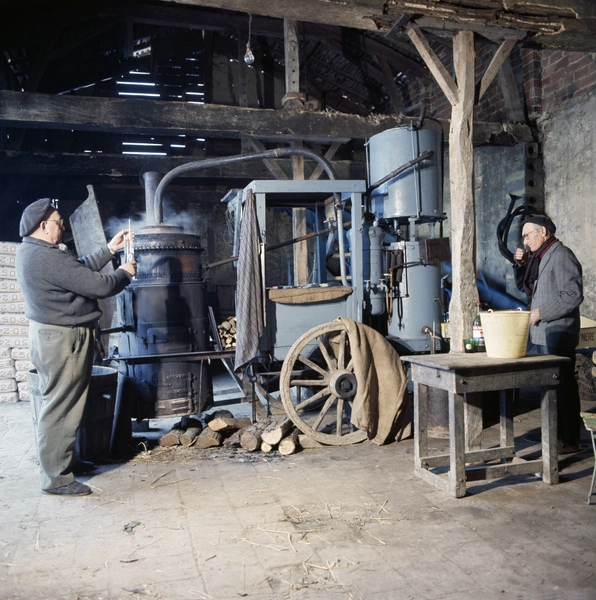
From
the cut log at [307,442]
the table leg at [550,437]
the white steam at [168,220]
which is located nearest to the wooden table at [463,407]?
the table leg at [550,437]

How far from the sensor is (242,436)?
16.4ft

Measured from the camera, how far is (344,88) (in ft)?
41.0

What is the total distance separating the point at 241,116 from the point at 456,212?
3.37 meters

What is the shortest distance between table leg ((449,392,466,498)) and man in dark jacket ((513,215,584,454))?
122cm

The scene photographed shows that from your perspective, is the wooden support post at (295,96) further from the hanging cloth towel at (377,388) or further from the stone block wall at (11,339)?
the stone block wall at (11,339)

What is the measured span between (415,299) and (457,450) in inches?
92.0

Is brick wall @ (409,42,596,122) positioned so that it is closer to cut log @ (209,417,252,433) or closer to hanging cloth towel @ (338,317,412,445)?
hanging cloth towel @ (338,317,412,445)

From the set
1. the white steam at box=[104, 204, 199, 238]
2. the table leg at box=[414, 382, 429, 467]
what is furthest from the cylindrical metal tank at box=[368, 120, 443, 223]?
the white steam at box=[104, 204, 199, 238]

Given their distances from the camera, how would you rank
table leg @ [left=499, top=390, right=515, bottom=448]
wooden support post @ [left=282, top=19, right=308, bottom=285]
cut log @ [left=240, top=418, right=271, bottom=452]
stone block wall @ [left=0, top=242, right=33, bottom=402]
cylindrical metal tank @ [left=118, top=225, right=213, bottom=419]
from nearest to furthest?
table leg @ [left=499, top=390, right=515, bottom=448] → cut log @ [left=240, top=418, right=271, bottom=452] → cylindrical metal tank @ [left=118, top=225, right=213, bottom=419] → wooden support post @ [left=282, top=19, right=308, bottom=285] → stone block wall @ [left=0, top=242, right=33, bottom=402]

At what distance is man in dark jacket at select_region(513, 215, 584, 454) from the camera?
4.38 metres

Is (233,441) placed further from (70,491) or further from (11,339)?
(11,339)

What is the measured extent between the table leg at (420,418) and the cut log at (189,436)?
2.05 m

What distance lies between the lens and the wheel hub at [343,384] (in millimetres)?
5008

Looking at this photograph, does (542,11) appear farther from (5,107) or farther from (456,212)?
(5,107)
